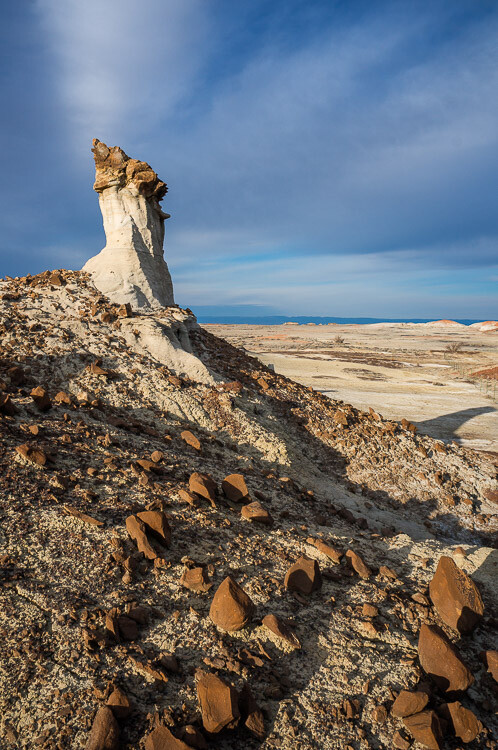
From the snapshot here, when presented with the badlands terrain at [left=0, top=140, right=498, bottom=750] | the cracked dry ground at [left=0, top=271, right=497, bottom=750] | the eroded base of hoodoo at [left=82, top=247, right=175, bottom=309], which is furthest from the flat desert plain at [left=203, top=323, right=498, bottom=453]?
the eroded base of hoodoo at [left=82, top=247, right=175, bottom=309]

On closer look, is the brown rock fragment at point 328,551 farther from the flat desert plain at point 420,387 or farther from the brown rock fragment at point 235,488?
the flat desert plain at point 420,387

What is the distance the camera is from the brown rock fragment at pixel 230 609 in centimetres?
362

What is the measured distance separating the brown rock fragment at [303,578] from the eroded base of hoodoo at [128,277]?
9.04m

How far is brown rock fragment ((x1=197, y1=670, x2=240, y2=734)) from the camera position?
9.26 feet

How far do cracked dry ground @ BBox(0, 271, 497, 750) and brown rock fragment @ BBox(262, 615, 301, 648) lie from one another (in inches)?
1.9

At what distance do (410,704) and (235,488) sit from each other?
10.5 feet

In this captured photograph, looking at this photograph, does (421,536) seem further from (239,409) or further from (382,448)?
(239,409)

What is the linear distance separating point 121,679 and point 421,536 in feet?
21.8

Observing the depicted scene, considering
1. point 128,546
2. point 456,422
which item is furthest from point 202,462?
point 456,422

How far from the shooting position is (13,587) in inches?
139

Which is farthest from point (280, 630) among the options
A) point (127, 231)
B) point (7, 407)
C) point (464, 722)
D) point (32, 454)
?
point (127, 231)

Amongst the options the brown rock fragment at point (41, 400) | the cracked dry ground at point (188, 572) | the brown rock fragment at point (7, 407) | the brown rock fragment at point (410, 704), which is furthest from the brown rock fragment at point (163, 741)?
the brown rock fragment at point (41, 400)

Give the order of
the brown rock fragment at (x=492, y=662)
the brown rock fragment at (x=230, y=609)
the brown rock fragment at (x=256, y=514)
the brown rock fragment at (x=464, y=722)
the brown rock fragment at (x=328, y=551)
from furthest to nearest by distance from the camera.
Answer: the brown rock fragment at (x=256, y=514)
the brown rock fragment at (x=328, y=551)
the brown rock fragment at (x=492, y=662)
the brown rock fragment at (x=230, y=609)
the brown rock fragment at (x=464, y=722)

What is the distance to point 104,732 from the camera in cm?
262
